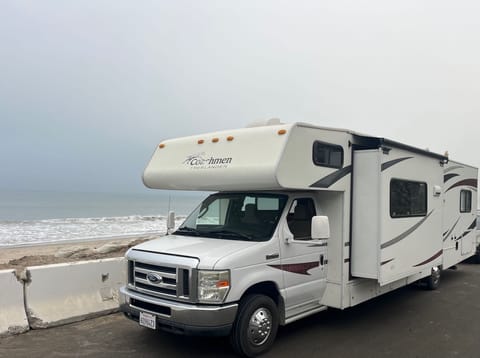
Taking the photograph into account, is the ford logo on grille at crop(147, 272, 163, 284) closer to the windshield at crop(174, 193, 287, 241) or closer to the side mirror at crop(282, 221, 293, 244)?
the windshield at crop(174, 193, 287, 241)

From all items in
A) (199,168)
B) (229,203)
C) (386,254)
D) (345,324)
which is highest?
(199,168)

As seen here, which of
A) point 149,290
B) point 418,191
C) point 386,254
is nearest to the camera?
point 149,290

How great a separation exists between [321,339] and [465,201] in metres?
6.92

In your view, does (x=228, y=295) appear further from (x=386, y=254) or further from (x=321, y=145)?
(x=386, y=254)

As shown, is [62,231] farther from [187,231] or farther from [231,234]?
[231,234]

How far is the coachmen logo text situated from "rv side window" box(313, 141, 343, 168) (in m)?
1.15

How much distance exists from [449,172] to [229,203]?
5.67m

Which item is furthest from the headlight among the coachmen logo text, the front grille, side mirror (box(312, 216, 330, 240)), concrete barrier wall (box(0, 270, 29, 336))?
concrete barrier wall (box(0, 270, 29, 336))

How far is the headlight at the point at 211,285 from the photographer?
15.1 feet

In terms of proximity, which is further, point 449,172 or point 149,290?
point 449,172

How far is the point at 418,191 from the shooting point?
7.41 m

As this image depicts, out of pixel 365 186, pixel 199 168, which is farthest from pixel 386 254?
pixel 199 168

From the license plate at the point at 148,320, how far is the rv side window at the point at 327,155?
9.15 feet

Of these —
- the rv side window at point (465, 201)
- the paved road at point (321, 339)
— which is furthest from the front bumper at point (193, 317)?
the rv side window at point (465, 201)
